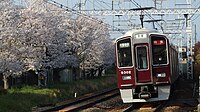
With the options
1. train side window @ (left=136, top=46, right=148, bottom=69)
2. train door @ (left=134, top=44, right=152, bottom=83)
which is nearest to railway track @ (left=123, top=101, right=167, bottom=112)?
train door @ (left=134, top=44, right=152, bottom=83)

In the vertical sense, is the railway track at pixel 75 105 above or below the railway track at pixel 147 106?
below

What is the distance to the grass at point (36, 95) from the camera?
56.0 ft

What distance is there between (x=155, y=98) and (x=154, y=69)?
3.62 feet

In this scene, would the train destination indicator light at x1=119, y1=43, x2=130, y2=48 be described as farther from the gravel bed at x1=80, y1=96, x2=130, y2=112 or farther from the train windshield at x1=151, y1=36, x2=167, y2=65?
the gravel bed at x1=80, y1=96, x2=130, y2=112

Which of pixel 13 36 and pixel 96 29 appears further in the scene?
pixel 96 29

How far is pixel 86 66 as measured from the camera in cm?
4069

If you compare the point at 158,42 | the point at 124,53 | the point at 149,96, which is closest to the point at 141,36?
the point at 158,42

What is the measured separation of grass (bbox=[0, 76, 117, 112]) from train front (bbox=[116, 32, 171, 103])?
4638 mm

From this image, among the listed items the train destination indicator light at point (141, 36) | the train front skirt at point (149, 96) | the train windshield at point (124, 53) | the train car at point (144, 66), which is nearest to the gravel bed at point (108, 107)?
the train front skirt at point (149, 96)

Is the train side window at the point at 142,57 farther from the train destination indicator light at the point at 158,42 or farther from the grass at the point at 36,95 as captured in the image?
the grass at the point at 36,95

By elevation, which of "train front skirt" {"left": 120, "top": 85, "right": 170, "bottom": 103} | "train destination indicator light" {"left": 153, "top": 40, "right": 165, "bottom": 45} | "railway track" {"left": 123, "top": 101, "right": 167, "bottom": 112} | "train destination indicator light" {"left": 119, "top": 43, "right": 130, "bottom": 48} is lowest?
"railway track" {"left": 123, "top": 101, "right": 167, "bottom": 112}

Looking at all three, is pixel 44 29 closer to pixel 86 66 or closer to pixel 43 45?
pixel 43 45

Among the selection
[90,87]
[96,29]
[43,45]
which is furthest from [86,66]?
[43,45]

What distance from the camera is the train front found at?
50.4ft
